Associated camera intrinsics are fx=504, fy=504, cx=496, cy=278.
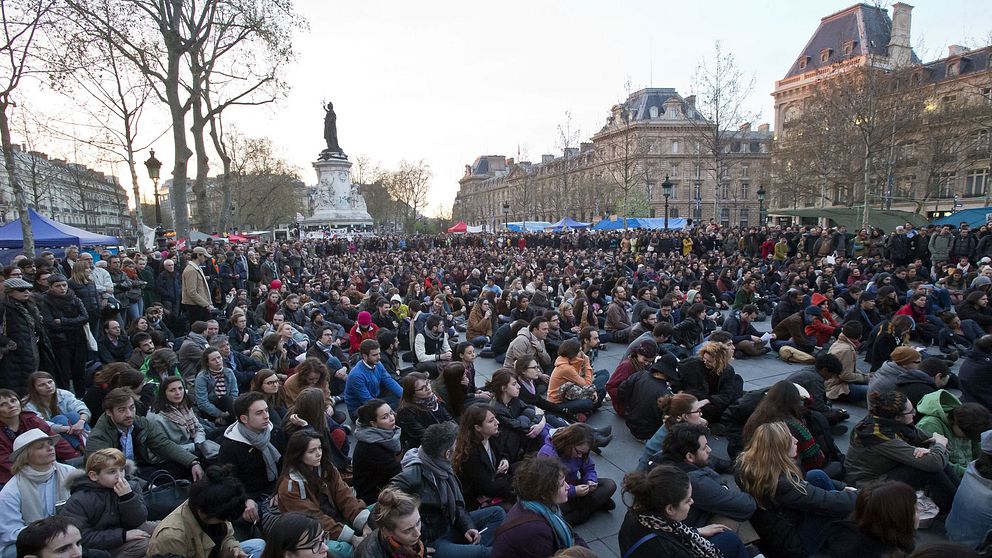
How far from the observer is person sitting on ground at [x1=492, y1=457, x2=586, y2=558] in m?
2.61

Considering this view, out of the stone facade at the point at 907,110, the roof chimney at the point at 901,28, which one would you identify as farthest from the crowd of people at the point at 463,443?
the roof chimney at the point at 901,28

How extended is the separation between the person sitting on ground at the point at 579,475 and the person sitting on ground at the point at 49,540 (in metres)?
2.66

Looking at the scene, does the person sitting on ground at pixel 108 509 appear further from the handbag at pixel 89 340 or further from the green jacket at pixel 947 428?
the green jacket at pixel 947 428

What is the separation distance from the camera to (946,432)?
387 cm

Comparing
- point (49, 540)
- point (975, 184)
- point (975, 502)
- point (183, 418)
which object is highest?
point (975, 184)

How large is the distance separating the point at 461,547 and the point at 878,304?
9367 mm

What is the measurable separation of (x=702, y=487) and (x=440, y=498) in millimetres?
1622

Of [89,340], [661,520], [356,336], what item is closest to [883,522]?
[661,520]

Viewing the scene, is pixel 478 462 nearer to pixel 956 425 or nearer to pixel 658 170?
pixel 956 425

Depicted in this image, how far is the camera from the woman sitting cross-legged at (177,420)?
415 cm

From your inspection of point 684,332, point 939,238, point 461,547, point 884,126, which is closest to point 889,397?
point 461,547

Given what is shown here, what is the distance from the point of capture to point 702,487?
10.1ft

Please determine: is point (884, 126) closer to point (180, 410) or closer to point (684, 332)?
point (684, 332)

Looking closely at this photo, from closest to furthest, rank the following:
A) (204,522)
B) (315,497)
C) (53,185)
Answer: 1. (204,522)
2. (315,497)
3. (53,185)
